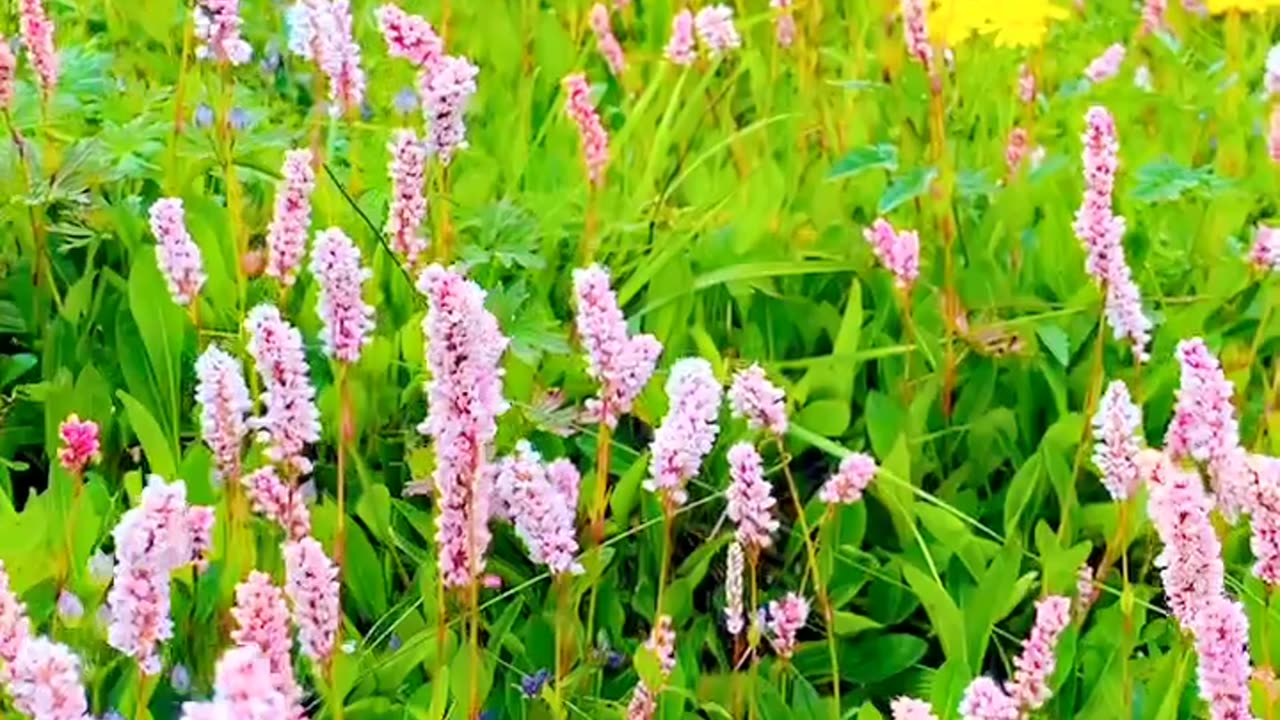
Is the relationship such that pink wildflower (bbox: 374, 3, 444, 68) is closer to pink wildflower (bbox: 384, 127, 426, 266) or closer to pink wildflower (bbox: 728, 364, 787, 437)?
pink wildflower (bbox: 384, 127, 426, 266)

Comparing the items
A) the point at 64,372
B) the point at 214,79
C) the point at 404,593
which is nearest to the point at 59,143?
the point at 214,79

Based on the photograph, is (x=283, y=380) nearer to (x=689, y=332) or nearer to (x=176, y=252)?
(x=176, y=252)

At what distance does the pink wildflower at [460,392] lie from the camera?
1021 millimetres

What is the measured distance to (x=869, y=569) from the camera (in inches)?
62.3

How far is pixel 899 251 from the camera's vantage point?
1664 mm

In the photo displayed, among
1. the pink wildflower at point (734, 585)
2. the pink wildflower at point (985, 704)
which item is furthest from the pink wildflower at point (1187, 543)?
the pink wildflower at point (734, 585)

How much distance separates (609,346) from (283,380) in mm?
202

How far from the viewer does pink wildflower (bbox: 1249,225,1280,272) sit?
175 centimetres

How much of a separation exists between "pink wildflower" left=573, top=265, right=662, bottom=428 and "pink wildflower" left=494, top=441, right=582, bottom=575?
72mm

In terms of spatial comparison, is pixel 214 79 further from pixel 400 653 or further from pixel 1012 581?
pixel 1012 581

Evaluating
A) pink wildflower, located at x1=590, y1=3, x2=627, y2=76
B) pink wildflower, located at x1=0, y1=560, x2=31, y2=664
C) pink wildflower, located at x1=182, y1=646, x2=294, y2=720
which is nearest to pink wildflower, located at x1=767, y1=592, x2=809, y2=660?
pink wildflower, located at x1=0, y1=560, x2=31, y2=664

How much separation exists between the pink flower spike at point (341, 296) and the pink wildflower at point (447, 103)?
25cm

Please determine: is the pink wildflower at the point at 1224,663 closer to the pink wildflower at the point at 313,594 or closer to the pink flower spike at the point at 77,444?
the pink wildflower at the point at 313,594

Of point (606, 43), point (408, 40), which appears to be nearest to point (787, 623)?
point (408, 40)
